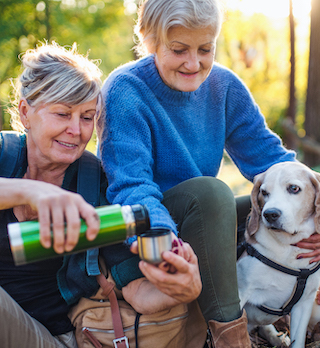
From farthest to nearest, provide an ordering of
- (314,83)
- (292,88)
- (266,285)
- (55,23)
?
(55,23) → (292,88) → (314,83) → (266,285)

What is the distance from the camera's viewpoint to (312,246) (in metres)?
2.34

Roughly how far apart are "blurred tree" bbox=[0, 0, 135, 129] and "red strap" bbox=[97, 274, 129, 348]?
35.2ft

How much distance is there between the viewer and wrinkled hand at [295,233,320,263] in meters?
2.32

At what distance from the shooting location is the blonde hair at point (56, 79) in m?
1.92

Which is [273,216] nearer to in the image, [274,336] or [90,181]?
[274,336]

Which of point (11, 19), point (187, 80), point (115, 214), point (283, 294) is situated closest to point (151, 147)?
point (187, 80)

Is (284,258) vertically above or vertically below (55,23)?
below

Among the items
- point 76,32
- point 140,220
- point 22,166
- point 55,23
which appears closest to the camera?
point 140,220

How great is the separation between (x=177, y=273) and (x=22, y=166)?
111 centimetres

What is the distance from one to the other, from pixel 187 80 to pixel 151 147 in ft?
1.58

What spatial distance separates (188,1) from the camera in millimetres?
2098

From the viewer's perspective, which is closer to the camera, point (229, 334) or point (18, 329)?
point (18, 329)

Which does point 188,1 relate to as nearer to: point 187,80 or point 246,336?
point 187,80

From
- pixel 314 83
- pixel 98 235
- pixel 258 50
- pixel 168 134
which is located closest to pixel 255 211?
pixel 168 134
